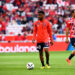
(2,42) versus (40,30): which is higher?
(40,30)

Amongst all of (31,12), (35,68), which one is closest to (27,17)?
(31,12)

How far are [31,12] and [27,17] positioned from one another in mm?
803

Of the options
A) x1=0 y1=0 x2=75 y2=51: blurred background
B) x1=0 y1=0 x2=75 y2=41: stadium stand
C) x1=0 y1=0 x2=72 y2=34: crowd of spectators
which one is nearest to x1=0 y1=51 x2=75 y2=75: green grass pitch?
x1=0 y1=0 x2=75 y2=51: blurred background

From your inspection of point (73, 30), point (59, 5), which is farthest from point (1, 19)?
point (73, 30)

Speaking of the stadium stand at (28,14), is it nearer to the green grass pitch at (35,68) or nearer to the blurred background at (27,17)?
the blurred background at (27,17)

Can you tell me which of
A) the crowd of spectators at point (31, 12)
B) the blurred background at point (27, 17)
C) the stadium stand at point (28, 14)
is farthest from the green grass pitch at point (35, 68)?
the crowd of spectators at point (31, 12)

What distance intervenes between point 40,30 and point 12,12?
17.7 meters

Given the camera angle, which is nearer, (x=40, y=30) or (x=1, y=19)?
(x=40, y=30)

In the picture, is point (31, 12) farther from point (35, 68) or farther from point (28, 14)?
point (35, 68)

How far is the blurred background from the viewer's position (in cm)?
2891

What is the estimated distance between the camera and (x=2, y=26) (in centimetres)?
2897

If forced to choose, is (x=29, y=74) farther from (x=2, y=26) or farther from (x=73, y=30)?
(x=2, y=26)

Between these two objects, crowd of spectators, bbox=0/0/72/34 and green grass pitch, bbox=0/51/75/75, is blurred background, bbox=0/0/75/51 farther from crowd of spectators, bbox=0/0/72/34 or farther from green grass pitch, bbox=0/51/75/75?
green grass pitch, bbox=0/51/75/75

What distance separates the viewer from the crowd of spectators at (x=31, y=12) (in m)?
30.4
